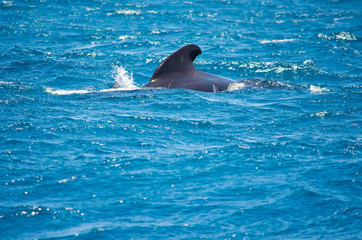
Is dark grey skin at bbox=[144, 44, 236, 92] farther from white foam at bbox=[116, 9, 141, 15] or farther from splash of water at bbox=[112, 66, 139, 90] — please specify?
white foam at bbox=[116, 9, 141, 15]

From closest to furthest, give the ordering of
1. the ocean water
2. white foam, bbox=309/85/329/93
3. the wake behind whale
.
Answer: the ocean water, the wake behind whale, white foam, bbox=309/85/329/93

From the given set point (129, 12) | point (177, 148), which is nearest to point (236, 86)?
point (177, 148)

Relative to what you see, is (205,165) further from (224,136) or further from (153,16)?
(153,16)

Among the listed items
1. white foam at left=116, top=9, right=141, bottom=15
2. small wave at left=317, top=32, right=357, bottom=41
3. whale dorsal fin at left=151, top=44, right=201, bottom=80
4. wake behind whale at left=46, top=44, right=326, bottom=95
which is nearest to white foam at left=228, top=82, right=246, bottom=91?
wake behind whale at left=46, top=44, right=326, bottom=95

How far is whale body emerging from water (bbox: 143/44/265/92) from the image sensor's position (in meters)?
13.6

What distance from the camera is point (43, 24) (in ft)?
84.5

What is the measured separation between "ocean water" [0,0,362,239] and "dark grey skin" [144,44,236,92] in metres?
0.49

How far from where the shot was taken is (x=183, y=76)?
45.8 ft

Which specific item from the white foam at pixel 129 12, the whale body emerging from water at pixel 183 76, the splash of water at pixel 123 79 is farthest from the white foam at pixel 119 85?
the white foam at pixel 129 12

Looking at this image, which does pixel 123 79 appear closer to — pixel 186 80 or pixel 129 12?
pixel 186 80

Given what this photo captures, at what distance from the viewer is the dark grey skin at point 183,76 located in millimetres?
13586

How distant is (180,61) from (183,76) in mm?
528

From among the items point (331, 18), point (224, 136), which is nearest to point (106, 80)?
point (224, 136)

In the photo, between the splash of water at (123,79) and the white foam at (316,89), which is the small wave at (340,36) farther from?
the splash of water at (123,79)
